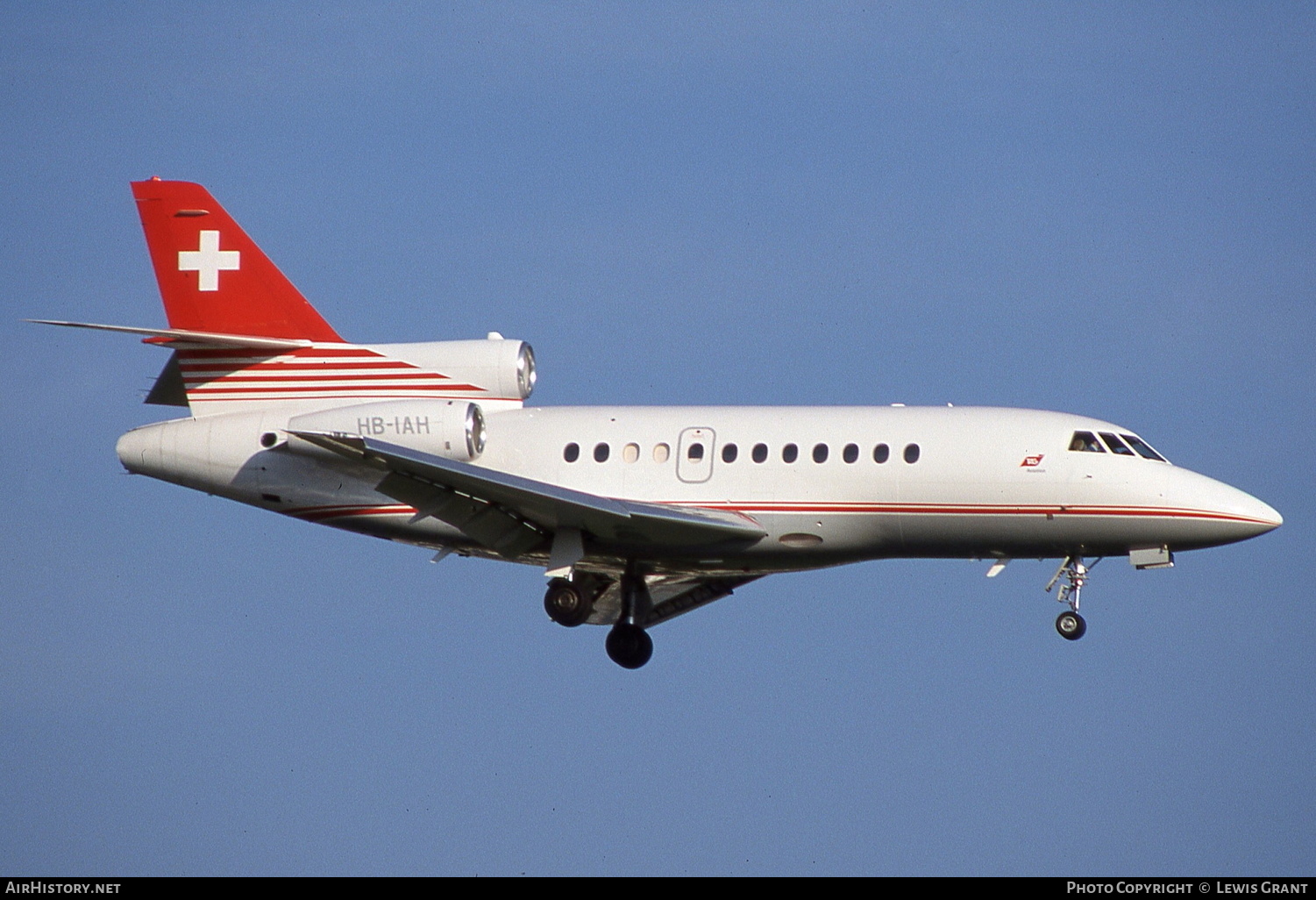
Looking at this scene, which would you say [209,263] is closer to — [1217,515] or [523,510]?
[523,510]

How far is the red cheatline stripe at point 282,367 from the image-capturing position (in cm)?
3428

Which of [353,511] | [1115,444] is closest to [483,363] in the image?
[353,511]

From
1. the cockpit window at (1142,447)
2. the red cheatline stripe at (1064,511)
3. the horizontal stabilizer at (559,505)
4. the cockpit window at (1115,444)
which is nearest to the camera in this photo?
the horizontal stabilizer at (559,505)

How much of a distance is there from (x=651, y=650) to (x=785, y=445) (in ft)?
17.1

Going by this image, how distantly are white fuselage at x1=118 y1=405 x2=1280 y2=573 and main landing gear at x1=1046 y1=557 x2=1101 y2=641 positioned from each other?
16.4 inches

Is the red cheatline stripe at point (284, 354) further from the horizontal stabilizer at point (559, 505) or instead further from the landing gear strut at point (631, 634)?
the landing gear strut at point (631, 634)

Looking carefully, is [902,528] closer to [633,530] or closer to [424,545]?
[633,530]

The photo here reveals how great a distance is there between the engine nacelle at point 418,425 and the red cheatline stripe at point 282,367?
46.4 inches

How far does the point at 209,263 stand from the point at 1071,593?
1535 centimetres

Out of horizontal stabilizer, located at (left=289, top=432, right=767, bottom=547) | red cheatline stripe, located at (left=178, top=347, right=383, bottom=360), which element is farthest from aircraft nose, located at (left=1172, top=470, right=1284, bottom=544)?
red cheatline stripe, located at (left=178, top=347, right=383, bottom=360)

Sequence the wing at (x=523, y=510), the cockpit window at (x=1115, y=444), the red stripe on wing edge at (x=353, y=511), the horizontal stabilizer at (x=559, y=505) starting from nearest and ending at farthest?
Answer: the horizontal stabilizer at (x=559, y=505) → the wing at (x=523, y=510) → the cockpit window at (x=1115, y=444) → the red stripe on wing edge at (x=353, y=511)

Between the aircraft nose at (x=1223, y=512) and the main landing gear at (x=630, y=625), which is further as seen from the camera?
the main landing gear at (x=630, y=625)

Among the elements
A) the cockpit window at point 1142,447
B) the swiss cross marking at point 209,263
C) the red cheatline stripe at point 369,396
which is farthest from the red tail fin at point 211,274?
the cockpit window at point 1142,447
